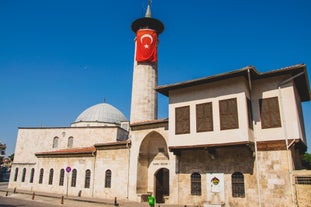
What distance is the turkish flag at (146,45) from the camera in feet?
77.4

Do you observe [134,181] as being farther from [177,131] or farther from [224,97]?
[224,97]

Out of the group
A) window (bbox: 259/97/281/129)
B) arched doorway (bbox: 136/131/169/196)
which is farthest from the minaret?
window (bbox: 259/97/281/129)

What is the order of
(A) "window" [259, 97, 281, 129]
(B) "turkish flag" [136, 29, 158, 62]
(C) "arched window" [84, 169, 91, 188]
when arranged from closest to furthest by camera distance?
(A) "window" [259, 97, 281, 129] → (C) "arched window" [84, 169, 91, 188] → (B) "turkish flag" [136, 29, 158, 62]

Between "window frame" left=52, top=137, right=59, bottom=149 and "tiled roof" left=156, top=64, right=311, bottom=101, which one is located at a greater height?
"tiled roof" left=156, top=64, right=311, bottom=101

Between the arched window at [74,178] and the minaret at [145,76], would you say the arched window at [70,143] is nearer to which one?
the arched window at [74,178]

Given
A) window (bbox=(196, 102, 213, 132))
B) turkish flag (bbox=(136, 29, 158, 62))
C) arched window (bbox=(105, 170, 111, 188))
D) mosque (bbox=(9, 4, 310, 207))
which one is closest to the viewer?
mosque (bbox=(9, 4, 310, 207))

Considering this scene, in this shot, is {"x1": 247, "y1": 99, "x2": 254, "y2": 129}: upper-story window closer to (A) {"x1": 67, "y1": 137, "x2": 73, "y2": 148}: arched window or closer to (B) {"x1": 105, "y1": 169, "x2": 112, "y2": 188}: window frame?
(B) {"x1": 105, "y1": 169, "x2": 112, "y2": 188}: window frame

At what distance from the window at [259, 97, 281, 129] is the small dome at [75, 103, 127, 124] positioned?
2698cm

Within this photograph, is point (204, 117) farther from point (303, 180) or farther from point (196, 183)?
point (303, 180)

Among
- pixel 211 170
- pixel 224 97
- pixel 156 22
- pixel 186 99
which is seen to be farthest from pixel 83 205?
pixel 156 22

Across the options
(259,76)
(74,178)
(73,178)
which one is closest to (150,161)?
(74,178)

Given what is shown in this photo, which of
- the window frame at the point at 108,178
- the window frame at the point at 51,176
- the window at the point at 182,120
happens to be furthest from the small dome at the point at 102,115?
the window at the point at 182,120

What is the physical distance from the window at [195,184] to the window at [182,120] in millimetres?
2761

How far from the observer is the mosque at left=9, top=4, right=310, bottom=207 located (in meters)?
12.3
